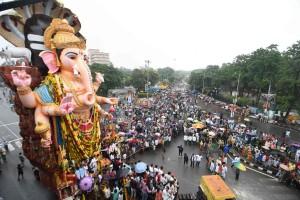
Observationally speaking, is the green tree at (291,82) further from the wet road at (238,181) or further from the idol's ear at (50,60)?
the idol's ear at (50,60)

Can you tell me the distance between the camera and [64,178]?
936 centimetres

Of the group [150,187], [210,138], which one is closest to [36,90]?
Answer: [150,187]

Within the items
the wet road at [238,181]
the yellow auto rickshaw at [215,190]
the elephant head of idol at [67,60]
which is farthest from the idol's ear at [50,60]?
the wet road at [238,181]

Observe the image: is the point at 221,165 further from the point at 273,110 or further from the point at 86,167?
the point at 273,110

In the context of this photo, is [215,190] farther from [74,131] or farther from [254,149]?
[254,149]

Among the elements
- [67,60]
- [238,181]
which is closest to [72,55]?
[67,60]

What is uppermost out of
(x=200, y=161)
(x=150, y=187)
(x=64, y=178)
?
(x=64, y=178)

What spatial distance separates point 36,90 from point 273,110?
34.4 m

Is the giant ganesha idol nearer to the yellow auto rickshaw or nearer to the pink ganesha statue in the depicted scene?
the pink ganesha statue

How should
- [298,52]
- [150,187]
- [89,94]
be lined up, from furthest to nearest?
[298,52], [150,187], [89,94]

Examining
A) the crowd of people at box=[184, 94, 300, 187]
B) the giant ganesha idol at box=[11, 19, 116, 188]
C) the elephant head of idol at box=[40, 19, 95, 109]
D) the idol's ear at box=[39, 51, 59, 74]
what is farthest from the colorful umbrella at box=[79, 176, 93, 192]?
the crowd of people at box=[184, 94, 300, 187]

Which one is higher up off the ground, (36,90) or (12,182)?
(36,90)

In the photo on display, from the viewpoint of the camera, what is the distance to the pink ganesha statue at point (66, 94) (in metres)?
8.47

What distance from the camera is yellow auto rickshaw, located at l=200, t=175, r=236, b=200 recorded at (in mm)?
9016
